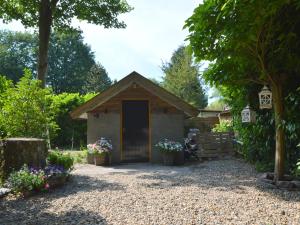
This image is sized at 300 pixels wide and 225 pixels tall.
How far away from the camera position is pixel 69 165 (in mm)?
8914

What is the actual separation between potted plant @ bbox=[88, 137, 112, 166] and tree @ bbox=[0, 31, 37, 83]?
1545 inches

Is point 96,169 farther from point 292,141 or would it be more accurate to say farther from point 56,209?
point 292,141

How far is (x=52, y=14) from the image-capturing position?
15.6 meters

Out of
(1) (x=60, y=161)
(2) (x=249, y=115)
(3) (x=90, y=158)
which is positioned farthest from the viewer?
(3) (x=90, y=158)

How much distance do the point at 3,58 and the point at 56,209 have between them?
4734 centimetres

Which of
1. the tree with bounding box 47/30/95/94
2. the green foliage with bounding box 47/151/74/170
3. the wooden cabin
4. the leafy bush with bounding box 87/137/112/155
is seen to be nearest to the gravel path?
the green foliage with bounding box 47/151/74/170

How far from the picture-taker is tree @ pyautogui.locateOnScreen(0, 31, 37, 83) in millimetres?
47125

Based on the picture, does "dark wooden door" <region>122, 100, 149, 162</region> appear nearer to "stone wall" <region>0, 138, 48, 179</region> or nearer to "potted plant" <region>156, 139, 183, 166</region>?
"potted plant" <region>156, 139, 183, 166</region>

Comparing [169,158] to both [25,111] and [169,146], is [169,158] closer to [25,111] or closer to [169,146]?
[169,146]

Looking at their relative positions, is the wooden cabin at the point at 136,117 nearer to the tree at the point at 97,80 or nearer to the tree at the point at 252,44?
the tree at the point at 252,44

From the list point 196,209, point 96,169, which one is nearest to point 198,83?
point 96,169

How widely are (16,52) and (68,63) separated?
343 inches

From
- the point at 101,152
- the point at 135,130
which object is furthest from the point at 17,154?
the point at 135,130

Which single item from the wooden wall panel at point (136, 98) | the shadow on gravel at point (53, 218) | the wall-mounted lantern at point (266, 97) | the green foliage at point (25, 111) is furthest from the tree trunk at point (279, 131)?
the green foliage at point (25, 111)
